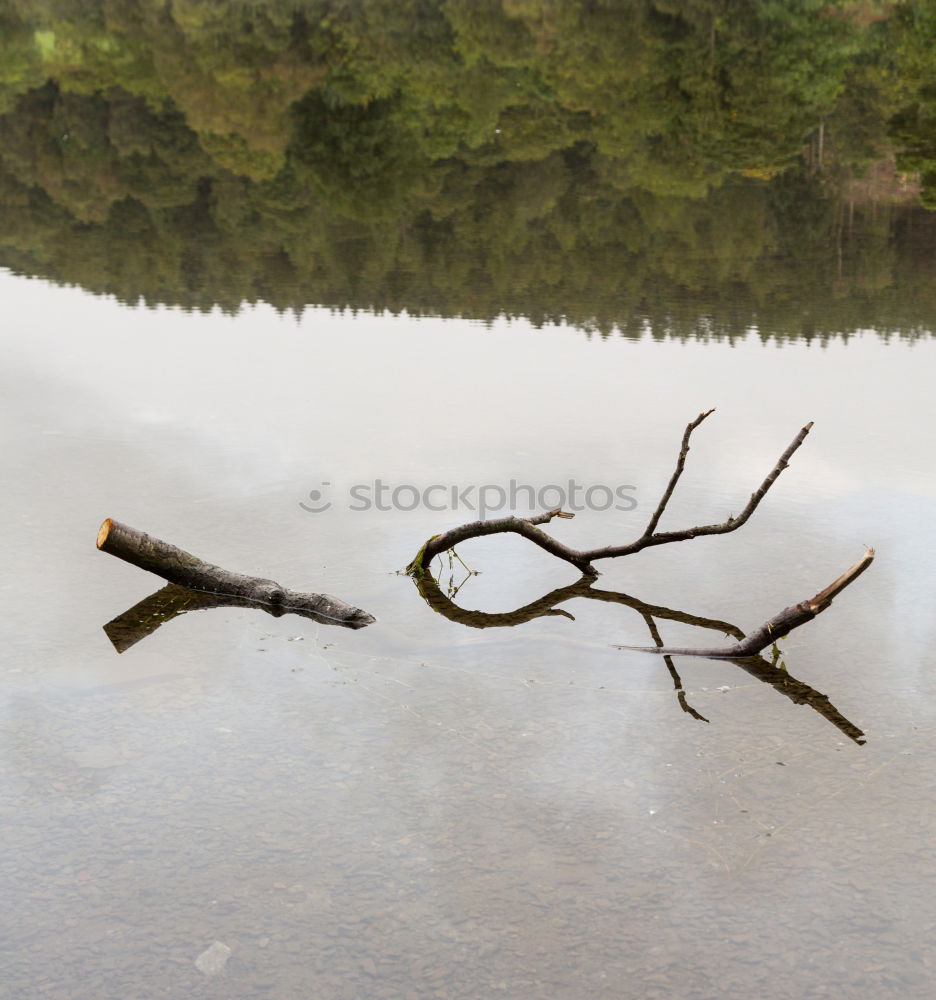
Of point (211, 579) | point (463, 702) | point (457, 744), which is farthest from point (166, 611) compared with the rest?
point (457, 744)

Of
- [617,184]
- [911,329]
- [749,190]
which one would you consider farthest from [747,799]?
[617,184]

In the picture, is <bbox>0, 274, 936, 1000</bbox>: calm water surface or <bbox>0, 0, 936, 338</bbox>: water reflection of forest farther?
<bbox>0, 0, 936, 338</bbox>: water reflection of forest

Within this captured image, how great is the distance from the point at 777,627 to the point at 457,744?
190 centimetres

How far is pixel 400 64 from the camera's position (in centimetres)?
4688

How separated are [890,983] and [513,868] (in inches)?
58.9

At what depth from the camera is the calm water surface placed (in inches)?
185

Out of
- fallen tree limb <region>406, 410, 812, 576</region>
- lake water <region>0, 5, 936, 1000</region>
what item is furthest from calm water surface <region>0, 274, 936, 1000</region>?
fallen tree limb <region>406, 410, 812, 576</region>

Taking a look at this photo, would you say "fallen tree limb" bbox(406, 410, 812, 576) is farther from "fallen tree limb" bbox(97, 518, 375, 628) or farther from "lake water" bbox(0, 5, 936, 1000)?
"fallen tree limb" bbox(97, 518, 375, 628)

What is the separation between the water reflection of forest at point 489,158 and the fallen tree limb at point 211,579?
32.2 feet

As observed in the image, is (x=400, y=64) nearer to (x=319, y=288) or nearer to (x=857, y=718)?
(x=319, y=288)

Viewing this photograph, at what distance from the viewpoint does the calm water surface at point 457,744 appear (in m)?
4.71

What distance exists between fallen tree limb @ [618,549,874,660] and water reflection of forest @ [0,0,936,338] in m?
9.97

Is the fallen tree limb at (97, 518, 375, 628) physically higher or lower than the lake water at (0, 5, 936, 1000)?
higher

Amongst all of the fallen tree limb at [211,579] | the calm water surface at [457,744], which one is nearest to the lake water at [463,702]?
the calm water surface at [457,744]
